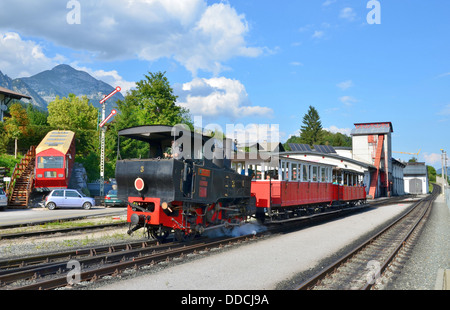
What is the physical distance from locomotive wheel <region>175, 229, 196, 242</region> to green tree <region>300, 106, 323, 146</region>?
284ft

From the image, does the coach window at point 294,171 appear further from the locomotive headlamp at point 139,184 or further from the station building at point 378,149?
the station building at point 378,149

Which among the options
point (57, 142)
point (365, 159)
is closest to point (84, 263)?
point (57, 142)

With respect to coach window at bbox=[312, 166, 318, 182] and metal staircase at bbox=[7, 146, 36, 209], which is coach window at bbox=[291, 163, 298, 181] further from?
metal staircase at bbox=[7, 146, 36, 209]

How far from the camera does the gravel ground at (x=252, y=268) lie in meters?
6.95

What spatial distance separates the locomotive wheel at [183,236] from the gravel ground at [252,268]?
1.21 m

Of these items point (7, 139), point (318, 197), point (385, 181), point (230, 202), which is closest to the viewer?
point (230, 202)

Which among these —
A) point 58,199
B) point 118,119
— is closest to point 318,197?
point 58,199

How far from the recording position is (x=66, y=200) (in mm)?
24594

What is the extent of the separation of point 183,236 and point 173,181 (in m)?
2.63
